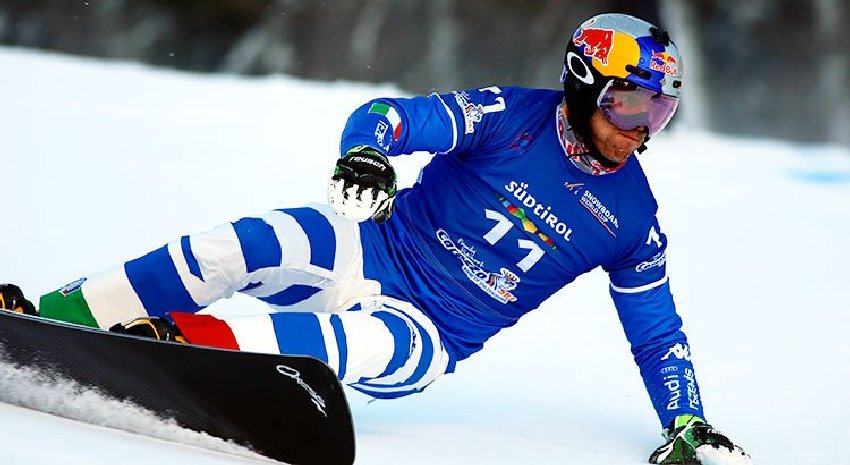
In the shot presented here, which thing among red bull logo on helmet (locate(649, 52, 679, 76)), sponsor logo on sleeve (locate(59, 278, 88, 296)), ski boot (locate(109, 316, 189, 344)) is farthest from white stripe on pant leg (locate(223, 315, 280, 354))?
red bull logo on helmet (locate(649, 52, 679, 76))

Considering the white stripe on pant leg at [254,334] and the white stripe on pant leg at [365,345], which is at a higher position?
the white stripe on pant leg at [365,345]

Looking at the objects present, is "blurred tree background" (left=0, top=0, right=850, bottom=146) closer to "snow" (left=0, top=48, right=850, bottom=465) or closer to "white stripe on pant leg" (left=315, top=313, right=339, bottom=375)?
"snow" (left=0, top=48, right=850, bottom=465)

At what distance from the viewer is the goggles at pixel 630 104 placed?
3330 mm

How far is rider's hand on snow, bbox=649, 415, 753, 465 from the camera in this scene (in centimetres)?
320

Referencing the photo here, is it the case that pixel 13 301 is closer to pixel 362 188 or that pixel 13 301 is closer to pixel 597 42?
pixel 362 188

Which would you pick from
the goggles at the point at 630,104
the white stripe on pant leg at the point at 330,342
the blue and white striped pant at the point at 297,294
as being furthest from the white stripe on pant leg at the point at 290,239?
the goggles at the point at 630,104

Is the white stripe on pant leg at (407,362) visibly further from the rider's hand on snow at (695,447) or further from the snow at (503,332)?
the rider's hand on snow at (695,447)

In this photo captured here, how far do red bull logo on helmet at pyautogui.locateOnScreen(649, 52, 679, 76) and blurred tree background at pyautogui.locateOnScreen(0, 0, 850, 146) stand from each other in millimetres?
6941

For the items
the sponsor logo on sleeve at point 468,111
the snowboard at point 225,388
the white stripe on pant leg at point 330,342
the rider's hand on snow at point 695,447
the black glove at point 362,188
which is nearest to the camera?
the snowboard at point 225,388

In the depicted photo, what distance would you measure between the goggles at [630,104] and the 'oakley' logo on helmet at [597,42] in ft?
0.29

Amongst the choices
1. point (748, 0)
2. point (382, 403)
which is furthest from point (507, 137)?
point (748, 0)

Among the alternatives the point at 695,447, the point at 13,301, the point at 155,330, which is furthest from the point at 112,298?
the point at 695,447

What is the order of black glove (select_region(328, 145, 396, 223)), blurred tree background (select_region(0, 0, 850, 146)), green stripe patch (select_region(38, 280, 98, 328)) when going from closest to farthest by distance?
black glove (select_region(328, 145, 396, 223)) < green stripe patch (select_region(38, 280, 98, 328)) < blurred tree background (select_region(0, 0, 850, 146))

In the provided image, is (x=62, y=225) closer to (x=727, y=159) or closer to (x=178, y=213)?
(x=178, y=213)
